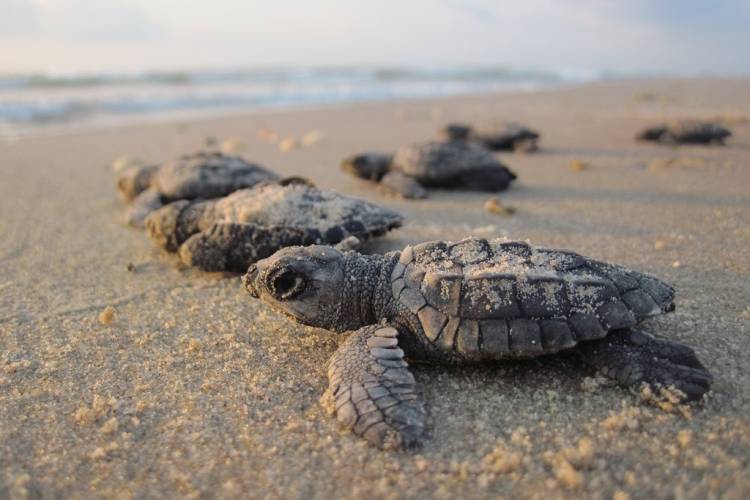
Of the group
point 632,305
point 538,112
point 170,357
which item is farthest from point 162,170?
point 538,112

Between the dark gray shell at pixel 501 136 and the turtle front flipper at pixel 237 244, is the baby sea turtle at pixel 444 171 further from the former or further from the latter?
the dark gray shell at pixel 501 136

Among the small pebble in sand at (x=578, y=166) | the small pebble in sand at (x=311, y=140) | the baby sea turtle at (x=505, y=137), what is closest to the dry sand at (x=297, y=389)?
the small pebble in sand at (x=578, y=166)

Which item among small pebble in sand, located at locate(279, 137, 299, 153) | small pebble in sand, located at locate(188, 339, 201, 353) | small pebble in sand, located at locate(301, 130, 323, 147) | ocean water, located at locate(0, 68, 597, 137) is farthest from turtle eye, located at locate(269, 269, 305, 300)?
ocean water, located at locate(0, 68, 597, 137)

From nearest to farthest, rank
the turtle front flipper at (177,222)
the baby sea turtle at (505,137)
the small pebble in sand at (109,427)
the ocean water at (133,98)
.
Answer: the small pebble in sand at (109,427), the turtle front flipper at (177,222), the baby sea turtle at (505,137), the ocean water at (133,98)

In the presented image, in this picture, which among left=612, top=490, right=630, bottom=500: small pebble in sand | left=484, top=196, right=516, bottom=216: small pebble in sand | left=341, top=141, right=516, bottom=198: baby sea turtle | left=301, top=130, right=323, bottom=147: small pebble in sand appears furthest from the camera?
left=301, top=130, right=323, bottom=147: small pebble in sand

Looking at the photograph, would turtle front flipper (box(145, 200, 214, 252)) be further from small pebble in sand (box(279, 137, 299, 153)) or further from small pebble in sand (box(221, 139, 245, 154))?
small pebble in sand (box(279, 137, 299, 153))

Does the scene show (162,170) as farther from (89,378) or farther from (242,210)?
(89,378)

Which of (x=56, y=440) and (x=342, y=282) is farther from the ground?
(x=342, y=282)

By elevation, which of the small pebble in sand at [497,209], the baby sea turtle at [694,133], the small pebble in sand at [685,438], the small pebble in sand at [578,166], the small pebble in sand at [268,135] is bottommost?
the small pebble in sand at [268,135]
